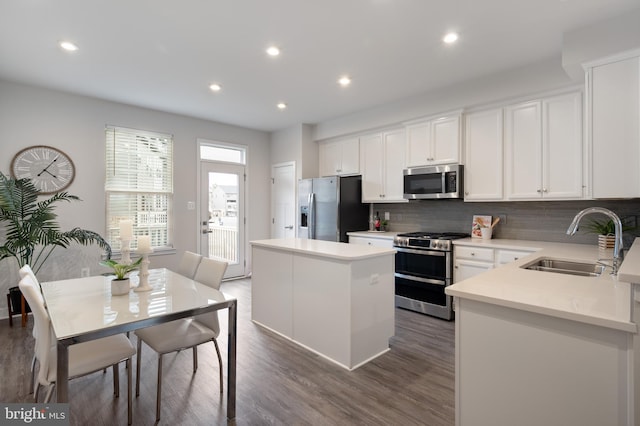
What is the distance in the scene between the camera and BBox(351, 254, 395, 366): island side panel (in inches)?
97.7

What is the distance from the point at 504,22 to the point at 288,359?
3206 mm

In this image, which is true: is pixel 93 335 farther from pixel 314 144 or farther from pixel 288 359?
pixel 314 144

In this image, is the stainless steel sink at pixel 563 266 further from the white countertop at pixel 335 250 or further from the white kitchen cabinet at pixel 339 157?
the white kitchen cabinet at pixel 339 157

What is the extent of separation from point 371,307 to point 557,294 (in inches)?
57.9

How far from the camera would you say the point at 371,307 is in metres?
2.62

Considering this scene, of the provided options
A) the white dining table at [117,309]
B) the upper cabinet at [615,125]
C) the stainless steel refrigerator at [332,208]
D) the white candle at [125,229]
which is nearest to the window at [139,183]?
the stainless steel refrigerator at [332,208]

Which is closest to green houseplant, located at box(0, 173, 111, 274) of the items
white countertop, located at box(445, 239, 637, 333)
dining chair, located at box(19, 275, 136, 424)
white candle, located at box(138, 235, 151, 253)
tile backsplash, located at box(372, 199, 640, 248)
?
dining chair, located at box(19, 275, 136, 424)

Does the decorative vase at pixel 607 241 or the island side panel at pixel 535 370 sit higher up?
the decorative vase at pixel 607 241

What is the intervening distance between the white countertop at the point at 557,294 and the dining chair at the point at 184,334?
5.24 ft

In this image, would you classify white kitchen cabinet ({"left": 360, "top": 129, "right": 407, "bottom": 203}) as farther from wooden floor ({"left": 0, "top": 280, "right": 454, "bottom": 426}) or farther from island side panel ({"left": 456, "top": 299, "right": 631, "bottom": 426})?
island side panel ({"left": 456, "top": 299, "right": 631, "bottom": 426})

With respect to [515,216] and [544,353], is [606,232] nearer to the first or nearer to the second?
[515,216]

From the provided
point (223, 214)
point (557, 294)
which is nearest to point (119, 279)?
point (557, 294)

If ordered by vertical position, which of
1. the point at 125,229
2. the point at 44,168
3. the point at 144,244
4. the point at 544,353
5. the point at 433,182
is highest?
the point at 44,168

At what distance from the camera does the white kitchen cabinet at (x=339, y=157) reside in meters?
5.02
